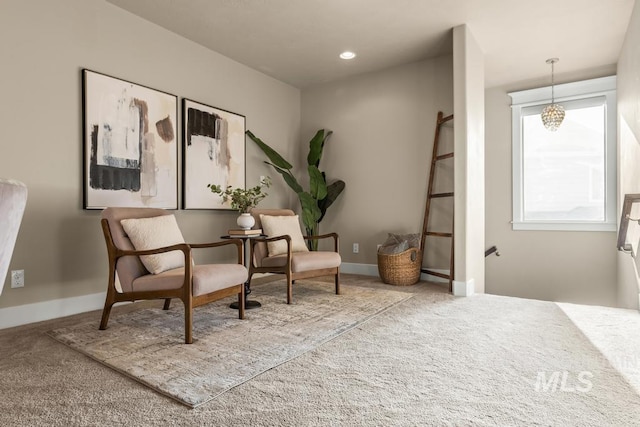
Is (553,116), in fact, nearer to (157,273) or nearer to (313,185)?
(313,185)

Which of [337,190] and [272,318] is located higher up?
[337,190]

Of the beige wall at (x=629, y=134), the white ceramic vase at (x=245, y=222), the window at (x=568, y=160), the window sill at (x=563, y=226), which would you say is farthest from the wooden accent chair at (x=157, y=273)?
the window at (x=568, y=160)

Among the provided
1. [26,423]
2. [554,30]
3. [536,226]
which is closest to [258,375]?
[26,423]

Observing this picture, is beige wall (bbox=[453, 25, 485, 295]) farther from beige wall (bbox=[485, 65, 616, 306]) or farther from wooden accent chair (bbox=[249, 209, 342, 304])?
beige wall (bbox=[485, 65, 616, 306])

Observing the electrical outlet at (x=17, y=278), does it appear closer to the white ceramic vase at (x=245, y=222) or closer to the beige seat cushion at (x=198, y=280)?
the beige seat cushion at (x=198, y=280)

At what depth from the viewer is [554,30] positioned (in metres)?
3.62

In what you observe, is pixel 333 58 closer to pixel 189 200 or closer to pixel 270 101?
pixel 270 101

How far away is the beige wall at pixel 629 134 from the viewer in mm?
3154

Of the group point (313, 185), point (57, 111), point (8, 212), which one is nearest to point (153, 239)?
point (57, 111)

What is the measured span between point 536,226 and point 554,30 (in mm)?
2263

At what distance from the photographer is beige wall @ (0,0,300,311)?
106 inches

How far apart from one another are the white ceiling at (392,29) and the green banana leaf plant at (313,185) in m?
0.93

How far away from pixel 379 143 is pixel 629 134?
247 cm

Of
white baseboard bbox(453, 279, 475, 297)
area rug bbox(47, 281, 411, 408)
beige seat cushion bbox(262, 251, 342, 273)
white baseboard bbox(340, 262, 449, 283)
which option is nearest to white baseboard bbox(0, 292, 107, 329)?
area rug bbox(47, 281, 411, 408)
